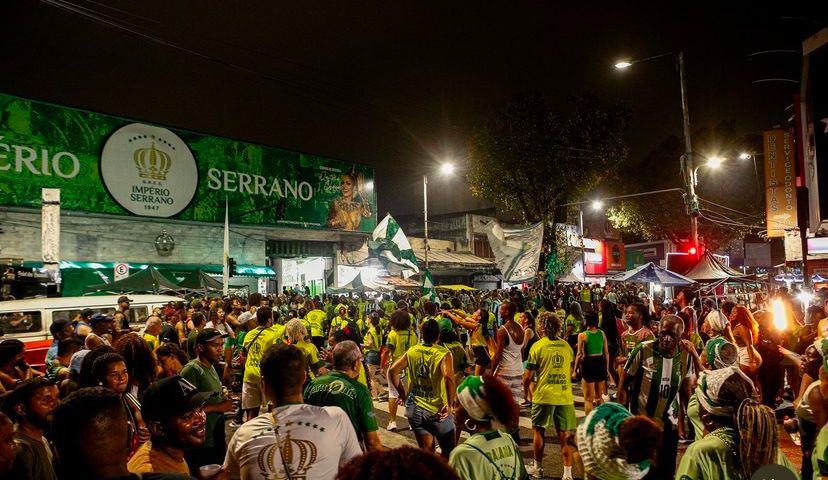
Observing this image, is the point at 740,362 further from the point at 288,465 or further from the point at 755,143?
the point at 755,143

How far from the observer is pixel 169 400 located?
2.83 meters

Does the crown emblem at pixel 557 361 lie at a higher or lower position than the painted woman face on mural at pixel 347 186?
lower

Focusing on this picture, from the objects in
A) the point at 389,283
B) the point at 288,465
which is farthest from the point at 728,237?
the point at 288,465

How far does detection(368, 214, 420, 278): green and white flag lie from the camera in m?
11.1

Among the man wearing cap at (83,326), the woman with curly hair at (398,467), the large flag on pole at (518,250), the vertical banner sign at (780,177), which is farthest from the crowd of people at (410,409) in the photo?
the vertical banner sign at (780,177)

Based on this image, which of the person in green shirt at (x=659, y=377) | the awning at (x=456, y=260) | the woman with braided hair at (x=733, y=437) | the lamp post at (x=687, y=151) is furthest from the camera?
the awning at (x=456, y=260)

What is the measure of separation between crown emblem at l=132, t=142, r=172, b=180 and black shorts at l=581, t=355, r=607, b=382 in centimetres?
2641

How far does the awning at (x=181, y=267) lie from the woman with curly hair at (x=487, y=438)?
896 inches

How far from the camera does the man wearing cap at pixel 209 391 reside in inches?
177

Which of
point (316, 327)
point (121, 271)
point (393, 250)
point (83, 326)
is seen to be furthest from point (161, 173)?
point (393, 250)

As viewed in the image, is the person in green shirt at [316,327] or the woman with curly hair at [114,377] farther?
the person in green shirt at [316,327]

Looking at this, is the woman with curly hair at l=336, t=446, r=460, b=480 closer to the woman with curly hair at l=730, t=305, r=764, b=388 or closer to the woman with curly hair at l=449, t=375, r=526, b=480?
the woman with curly hair at l=449, t=375, r=526, b=480

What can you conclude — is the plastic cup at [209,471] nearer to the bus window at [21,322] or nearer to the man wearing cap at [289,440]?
the man wearing cap at [289,440]

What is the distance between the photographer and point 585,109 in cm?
2552
